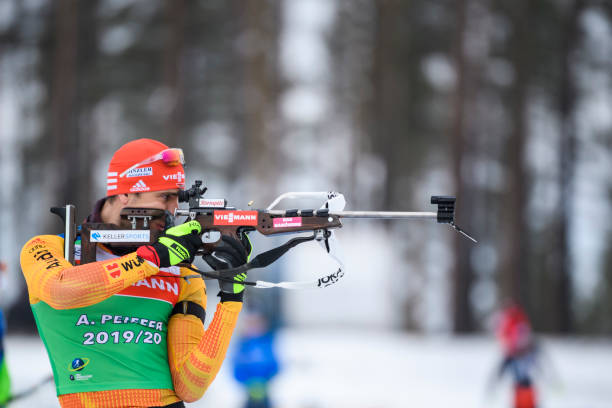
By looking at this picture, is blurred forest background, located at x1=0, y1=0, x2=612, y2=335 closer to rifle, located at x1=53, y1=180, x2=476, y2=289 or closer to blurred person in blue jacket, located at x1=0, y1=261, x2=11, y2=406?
blurred person in blue jacket, located at x1=0, y1=261, x2=11, y2=406

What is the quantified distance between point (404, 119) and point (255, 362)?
21.0 m

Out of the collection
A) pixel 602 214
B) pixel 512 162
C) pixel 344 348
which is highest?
pixel 512 162

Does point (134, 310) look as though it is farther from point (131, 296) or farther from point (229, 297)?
point (229, 297)

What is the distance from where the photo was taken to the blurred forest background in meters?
22.1

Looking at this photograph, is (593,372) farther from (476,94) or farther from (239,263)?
(239,263)

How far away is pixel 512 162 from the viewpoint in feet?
76.9

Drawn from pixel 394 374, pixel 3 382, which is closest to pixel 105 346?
pixel 3 382

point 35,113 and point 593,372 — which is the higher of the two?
point 35,113

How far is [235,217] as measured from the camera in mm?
2943

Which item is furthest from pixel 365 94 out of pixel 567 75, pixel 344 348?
pixel 344 348

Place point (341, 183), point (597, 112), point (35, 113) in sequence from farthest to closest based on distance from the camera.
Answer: point (341, 183)
point (35, 113)
point (597, 112)

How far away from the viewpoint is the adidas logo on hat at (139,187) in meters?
2.91

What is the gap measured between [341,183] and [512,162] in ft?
64.8

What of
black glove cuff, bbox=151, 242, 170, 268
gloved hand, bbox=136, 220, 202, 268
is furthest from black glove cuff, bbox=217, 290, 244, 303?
black glove cuff, bbox=151, 242, 170, 268
